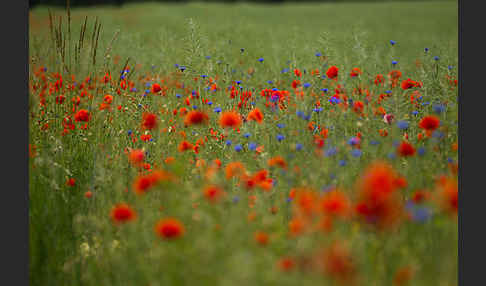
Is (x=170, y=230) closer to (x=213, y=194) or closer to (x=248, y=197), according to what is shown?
(x=213, y=194)

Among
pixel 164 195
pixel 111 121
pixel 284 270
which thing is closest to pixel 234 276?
pixel 284 270

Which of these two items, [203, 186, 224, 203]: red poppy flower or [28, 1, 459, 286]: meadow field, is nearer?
[28, 1, 459, 286]: meadow field

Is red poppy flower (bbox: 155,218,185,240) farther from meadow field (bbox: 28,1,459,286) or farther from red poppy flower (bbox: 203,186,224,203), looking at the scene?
red poppy flower (bbox: 203,186,224,203)

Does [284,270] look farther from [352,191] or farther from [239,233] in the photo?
[352,191]

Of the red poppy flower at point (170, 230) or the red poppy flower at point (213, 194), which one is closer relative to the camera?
the red poppy flower at point (170, 230)

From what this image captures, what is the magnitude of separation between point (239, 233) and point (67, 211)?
3.91ft

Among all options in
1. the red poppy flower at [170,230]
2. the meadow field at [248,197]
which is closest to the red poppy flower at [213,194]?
the meadow field at [248,197]

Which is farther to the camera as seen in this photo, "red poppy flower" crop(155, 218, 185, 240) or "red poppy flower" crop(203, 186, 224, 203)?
"red poppy flower" crop(203, 186, 224, 203)

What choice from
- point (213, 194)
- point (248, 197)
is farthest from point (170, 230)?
point (248, 197)

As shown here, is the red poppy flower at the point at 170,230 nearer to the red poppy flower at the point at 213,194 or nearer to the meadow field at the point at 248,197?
the meadow field at the point at 248,197

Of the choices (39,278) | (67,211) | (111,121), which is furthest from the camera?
(111,121)

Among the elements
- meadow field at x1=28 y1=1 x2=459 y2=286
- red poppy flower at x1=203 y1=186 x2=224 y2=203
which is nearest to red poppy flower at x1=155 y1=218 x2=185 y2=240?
meadow field at x1=28 y1=1 x2=459 y2=286

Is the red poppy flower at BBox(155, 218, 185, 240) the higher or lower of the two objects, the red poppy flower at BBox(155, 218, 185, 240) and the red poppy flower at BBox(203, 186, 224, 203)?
the lower

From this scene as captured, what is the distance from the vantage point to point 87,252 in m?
1.91
